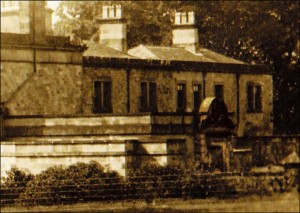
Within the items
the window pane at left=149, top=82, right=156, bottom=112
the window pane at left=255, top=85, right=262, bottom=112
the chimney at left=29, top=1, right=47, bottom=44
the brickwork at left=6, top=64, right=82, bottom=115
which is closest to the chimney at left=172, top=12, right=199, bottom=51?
the window pane at left=255, top=85, right=262, bottom=112

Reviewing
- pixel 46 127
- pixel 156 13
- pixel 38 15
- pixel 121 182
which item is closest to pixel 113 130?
pixel 46 127

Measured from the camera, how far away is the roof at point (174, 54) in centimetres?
6262

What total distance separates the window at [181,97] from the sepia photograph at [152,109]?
2.4 inches

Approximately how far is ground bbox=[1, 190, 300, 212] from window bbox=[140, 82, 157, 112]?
849 inches

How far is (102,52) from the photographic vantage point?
58.7 m

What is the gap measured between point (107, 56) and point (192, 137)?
33.9 ft

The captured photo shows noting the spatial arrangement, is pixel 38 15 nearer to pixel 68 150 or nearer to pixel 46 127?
pixel 46 127

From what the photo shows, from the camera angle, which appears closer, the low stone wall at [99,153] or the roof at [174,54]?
the low stone wall at [99,153]

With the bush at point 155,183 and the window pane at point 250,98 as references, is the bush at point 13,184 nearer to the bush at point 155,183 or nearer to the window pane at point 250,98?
the bush at point 155,183

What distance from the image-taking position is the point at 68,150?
145ft

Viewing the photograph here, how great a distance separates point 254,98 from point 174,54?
6120mm

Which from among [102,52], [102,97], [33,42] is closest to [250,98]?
[102,52]

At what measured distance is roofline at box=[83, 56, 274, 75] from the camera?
185ft

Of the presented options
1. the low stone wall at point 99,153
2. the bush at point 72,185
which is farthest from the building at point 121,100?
the bush at point 72,185
